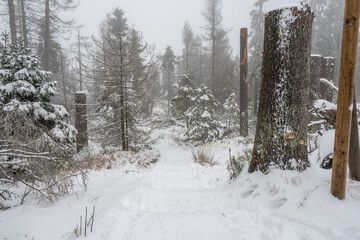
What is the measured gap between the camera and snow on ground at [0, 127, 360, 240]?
1.93 metres

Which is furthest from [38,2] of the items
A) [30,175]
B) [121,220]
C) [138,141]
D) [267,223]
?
[267,223]

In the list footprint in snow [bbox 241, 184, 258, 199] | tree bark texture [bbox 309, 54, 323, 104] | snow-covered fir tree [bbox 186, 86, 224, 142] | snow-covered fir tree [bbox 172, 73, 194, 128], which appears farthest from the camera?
snow-covered fir tree [bbox 172, 73, 194, 128]

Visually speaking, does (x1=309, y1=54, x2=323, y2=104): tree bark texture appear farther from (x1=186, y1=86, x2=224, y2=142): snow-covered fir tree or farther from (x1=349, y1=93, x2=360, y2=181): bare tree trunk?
(x1=186, y1=86, x2=224, y2=142): snow-covered fir tree

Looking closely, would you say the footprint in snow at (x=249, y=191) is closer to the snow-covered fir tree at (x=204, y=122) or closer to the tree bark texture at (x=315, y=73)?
the tree bark texture at (x=315, y=73)

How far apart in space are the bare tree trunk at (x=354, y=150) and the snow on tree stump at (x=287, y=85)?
1.70 ft

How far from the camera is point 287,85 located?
2719mm

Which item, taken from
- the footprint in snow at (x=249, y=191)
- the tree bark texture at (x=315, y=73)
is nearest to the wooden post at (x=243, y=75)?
the tree bark texture at (x=315, y=73)

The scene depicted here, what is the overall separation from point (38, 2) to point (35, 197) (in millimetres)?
15750

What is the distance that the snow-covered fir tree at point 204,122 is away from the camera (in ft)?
31.6

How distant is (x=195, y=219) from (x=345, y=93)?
2351 millimetres

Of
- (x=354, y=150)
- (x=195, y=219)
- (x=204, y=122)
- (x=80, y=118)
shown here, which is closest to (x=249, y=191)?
(x=195, y=219)

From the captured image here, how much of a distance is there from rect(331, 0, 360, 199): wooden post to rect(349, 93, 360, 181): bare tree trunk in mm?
536

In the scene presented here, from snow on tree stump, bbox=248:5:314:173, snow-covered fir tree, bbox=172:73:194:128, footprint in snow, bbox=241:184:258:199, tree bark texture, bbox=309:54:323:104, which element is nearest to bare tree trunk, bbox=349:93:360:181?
snow on tree stump, bbox=248:5:314:173

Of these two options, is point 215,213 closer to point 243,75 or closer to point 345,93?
point 345,93
